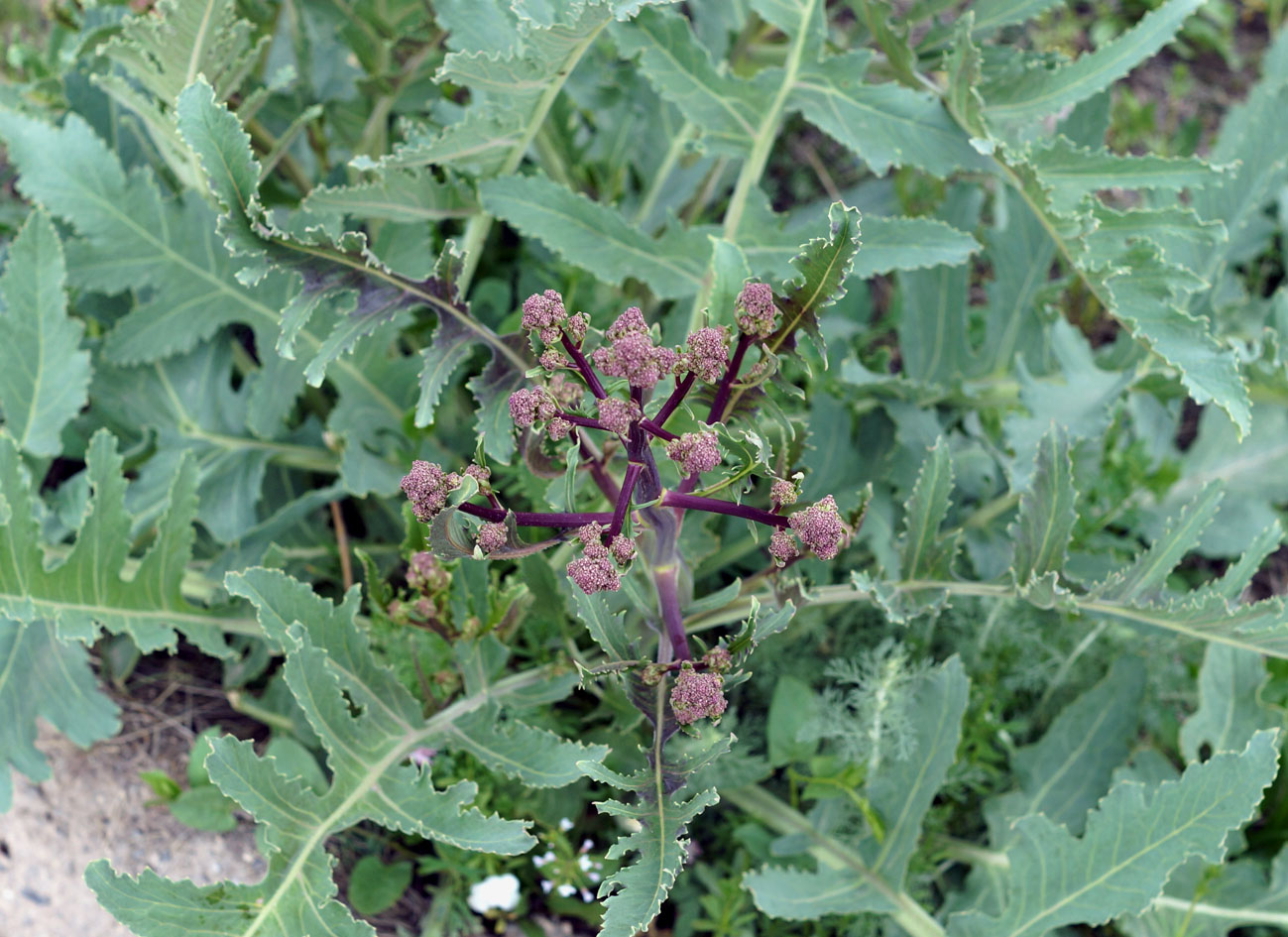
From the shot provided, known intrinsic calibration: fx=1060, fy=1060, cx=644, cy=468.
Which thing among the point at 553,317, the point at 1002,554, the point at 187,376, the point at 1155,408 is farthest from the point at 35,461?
the point at 1155,408

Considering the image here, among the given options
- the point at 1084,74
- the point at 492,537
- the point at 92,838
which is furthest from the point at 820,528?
the point at 92,838

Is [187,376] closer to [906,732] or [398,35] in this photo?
[398,35]

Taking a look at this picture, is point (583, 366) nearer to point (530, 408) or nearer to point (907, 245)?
point (530, 408)

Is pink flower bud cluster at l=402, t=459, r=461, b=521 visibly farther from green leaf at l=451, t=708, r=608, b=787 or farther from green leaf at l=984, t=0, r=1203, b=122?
green leaf at l=984, t=0, r=1203, b=122

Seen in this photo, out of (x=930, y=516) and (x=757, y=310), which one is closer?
(x=757, y=310)

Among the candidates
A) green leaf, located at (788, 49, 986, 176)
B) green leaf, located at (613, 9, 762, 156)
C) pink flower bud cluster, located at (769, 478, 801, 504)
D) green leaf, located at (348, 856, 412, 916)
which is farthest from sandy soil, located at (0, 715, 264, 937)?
green leaf, located at (788, 49, 986, 176)

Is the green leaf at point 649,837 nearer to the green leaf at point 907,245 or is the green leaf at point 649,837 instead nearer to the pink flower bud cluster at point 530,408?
the pink flower bud cluster at point 530,408
